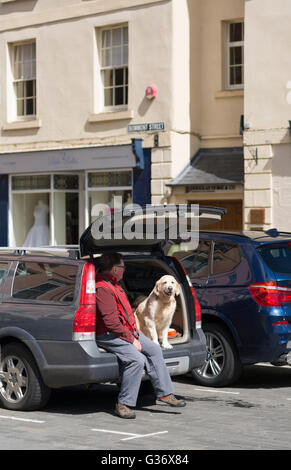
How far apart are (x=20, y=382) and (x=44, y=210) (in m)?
13.5

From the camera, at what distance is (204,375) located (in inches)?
398

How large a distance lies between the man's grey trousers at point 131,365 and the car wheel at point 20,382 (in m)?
0.70

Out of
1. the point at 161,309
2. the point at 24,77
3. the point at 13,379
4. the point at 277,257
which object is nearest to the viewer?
the point at 13,379

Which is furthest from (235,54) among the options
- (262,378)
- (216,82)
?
(262,378)

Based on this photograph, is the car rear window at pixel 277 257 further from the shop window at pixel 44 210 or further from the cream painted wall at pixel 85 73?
the shop window at pixel 44 210

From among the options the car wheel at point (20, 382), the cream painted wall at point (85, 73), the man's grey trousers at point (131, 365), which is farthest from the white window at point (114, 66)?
the man's grey trousers at point (131, 365)

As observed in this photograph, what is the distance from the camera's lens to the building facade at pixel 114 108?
1919 centimetres

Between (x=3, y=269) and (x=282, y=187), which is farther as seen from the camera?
(x=282, y=187)

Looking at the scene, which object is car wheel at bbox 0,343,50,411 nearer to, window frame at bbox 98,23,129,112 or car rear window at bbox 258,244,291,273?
car rear window at bbox 258,244,291,273

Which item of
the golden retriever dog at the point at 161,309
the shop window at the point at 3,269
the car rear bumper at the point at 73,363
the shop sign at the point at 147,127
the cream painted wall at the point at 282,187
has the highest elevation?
the shop sign at the point at 147,127

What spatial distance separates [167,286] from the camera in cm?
881

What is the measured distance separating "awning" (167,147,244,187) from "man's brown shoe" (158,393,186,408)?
1027cm

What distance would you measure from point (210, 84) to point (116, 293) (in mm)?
12474

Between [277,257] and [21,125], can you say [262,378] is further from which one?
[21,125]
